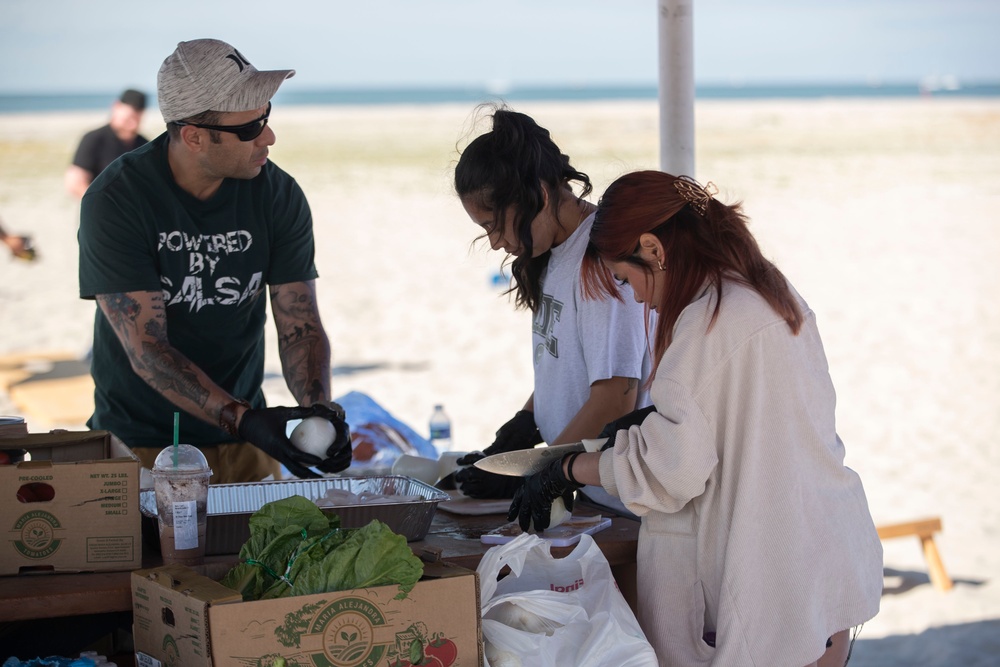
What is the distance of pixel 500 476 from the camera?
263 centimetres

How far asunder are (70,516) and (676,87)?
227 cm

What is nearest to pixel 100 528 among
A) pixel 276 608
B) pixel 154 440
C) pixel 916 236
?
pixel 276 608

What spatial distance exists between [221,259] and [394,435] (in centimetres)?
116

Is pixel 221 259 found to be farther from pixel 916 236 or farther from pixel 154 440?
pixel 916 236

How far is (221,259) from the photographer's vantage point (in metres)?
2.82

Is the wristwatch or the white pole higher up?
the white pole

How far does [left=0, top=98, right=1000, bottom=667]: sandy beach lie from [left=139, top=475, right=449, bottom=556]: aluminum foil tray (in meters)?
0.87

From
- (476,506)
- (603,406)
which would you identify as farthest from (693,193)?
(476,506)

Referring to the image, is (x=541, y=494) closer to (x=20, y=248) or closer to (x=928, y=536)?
(x=928, y=536)

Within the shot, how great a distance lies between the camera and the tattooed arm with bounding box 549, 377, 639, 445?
2455mm

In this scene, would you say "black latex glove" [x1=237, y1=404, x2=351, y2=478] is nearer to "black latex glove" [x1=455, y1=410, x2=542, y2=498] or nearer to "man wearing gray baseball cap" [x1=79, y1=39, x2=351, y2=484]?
"man wearing gray baseball cap" [x1=79, y1=39, x2=351, y2=484]

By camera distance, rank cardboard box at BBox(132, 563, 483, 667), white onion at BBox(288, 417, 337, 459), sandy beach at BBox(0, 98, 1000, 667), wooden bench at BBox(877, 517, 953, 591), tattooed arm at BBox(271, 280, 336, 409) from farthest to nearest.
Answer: sandy beach at BBox(0, 98, 1000, 667), wooden bench at BBox(877, 517, 953, 591), tattooed arm at BBox(271, 280, 336, 409), white onion at BBox(288, 417, 337, 459), cardboard box at BBox(132, 563, 483, 667)

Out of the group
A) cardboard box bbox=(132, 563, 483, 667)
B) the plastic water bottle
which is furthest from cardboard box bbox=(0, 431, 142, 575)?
the plastic water bottle

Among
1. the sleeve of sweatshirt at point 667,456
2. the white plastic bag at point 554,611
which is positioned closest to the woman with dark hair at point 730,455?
the sleeve of sweatshirt at point 667,456
